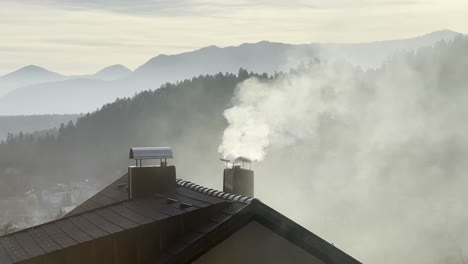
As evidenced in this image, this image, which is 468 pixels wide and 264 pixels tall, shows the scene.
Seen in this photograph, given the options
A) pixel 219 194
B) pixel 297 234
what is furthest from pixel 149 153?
pixel 297 234

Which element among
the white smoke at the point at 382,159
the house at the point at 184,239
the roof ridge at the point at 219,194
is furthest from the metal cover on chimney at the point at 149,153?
the white smoke at the point at 382,159

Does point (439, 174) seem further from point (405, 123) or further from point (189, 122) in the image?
point (189, 122)

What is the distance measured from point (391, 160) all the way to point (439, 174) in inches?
388

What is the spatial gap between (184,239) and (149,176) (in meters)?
4.22

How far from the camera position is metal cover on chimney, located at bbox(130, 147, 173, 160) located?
1596cm

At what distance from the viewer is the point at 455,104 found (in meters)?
126

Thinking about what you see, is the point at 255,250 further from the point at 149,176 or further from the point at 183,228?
the point at 149,176

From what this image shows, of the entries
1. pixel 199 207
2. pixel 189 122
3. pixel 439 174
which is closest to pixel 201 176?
pixel 189 122

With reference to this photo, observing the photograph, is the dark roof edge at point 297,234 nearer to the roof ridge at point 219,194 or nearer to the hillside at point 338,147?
the roof ridge at point 219,194

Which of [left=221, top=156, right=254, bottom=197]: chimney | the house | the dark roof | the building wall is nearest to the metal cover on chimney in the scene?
[left=221, top=156, right=254, bottom=197]: chimney

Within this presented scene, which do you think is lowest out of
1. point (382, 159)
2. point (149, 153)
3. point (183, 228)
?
point (382, 159)

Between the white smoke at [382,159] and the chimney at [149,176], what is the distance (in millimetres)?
60617

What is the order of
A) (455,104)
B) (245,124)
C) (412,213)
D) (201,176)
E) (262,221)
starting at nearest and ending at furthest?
(262,221) < (245,124) < (412,213) < (455,104) < (201,176)

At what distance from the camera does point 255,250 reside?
12.3 m
